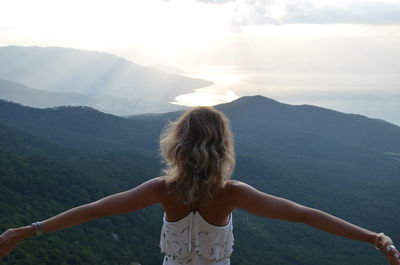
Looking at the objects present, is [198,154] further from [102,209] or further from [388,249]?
[388,249]

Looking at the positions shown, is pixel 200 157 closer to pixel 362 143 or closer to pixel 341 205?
pixel 341 205

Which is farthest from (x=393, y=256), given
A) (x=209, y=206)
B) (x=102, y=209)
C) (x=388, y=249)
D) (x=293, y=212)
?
(x=102, y=209)

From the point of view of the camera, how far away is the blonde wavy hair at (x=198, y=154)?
243cm

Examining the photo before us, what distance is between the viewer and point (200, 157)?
2412 millimetres

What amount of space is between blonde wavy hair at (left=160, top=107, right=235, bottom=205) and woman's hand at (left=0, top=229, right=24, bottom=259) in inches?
31.7

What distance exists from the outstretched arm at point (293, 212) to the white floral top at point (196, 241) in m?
0.20

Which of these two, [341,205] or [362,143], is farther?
[362,143]

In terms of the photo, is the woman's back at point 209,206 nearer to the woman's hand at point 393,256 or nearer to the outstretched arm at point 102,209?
the outstretched arm at point 102,209

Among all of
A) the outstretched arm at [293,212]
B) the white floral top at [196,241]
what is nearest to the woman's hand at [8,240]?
the white floral top at [196,241]

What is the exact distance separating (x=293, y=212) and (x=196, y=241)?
0.51m

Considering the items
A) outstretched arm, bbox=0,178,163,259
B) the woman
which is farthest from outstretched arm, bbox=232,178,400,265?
Result: outstretched arm, bbox=0,178,163,259

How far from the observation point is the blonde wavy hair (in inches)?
95.7

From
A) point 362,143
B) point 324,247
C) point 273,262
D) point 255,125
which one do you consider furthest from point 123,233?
point 362,143

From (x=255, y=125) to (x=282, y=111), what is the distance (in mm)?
12987
